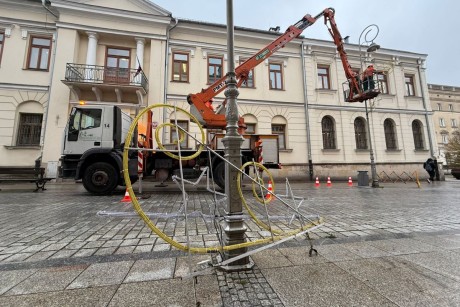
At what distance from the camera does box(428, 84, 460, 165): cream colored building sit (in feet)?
150

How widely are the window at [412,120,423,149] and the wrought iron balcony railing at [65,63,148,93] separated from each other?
21572mm

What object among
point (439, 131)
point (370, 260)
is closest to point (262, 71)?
point (370, 260)

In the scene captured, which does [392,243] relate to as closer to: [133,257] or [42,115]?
[133,257]

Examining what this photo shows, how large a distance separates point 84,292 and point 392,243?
136 inches

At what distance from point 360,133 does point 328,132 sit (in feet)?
9.34

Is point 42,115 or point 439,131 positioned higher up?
point 439,131

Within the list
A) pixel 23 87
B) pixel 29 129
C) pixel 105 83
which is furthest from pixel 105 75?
pixel 29 129

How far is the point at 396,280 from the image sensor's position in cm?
185

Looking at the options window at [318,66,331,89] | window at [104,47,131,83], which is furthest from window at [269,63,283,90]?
window at [104,47,131,83]

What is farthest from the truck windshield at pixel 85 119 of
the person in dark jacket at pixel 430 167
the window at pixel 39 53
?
the person in dark jacket at pixel 430 167

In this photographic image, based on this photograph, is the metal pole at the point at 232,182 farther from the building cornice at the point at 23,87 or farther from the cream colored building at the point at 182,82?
the building cornice at the point at 23,87

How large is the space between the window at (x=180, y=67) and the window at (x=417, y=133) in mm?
19243

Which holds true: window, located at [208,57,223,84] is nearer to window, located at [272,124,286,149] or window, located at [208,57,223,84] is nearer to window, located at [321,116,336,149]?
window, located at [272,124,286,149]

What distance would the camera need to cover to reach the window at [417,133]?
18.0m
